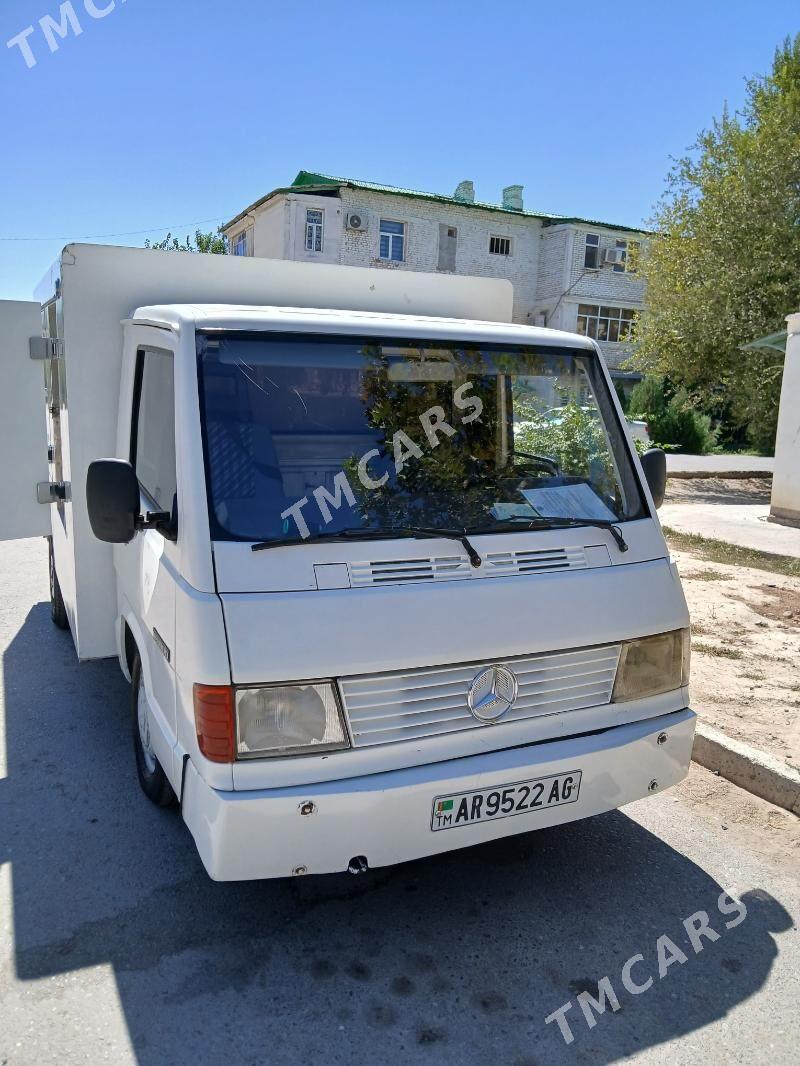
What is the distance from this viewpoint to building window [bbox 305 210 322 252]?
2958 centimetres

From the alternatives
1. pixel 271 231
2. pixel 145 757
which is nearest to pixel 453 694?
pixel 145 757

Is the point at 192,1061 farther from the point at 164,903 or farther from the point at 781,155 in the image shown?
the point at 781,155

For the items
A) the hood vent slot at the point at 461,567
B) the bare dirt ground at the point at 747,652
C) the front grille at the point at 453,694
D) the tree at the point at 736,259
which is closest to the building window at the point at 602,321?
the tree at the point at 736,259

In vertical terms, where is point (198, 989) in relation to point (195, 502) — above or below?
below

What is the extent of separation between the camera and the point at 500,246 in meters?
34.6

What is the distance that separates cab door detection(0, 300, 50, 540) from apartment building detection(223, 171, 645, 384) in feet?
82.0

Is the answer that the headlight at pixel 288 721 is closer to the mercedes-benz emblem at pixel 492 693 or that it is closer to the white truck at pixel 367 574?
the white truck at pixel 367 574

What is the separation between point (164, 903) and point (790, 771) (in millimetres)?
2928

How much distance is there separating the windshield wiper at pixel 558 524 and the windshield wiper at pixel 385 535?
0.60 ft

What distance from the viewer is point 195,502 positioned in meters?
2.83

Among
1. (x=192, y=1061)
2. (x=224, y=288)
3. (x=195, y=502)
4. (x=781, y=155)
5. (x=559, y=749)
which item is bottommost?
(x=192, y=1061)

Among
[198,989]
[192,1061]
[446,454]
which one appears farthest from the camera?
[446,454]

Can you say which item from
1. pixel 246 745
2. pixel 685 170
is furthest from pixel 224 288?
pixel 685 170

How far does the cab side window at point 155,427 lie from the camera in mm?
3182
